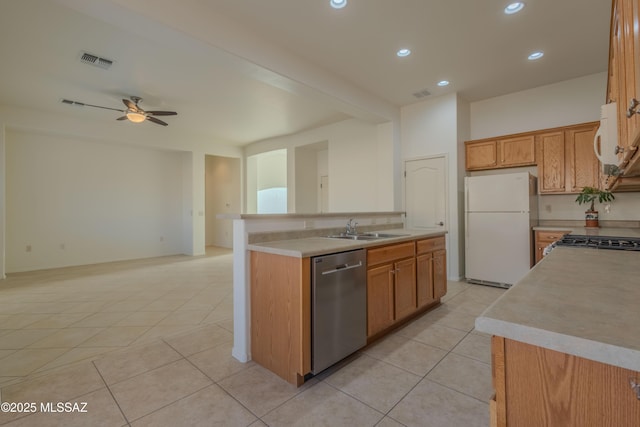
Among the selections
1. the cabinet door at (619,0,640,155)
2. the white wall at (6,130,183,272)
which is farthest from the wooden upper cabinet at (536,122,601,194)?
the white wall at (6,130,183,272)

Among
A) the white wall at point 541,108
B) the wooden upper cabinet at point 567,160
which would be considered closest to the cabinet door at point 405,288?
the wooden upper cabinet at point 567,160

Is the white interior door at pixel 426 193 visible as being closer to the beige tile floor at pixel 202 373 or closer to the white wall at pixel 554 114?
the white wall at pixel 554 114

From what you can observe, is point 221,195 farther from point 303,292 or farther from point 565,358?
point 565,358

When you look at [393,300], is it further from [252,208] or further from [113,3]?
[252,208]

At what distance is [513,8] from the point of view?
8.56 feet

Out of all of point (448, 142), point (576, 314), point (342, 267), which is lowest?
point (342, 267)

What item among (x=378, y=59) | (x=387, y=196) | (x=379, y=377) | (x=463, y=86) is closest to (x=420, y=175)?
(x=387, y=196)

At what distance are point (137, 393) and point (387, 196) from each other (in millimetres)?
4130

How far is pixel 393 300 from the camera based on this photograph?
261 cm

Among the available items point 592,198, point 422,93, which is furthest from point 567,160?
point 422,93

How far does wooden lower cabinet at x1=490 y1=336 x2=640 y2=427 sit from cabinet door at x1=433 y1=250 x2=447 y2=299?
2728mm

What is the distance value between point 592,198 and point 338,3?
3.96 metres

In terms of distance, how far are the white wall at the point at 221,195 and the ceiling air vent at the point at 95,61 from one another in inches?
184

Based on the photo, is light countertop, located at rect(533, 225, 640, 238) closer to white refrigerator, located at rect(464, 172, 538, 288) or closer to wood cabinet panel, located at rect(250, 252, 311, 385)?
white refrigerator, located at rect(464, 172, 538, 288)
